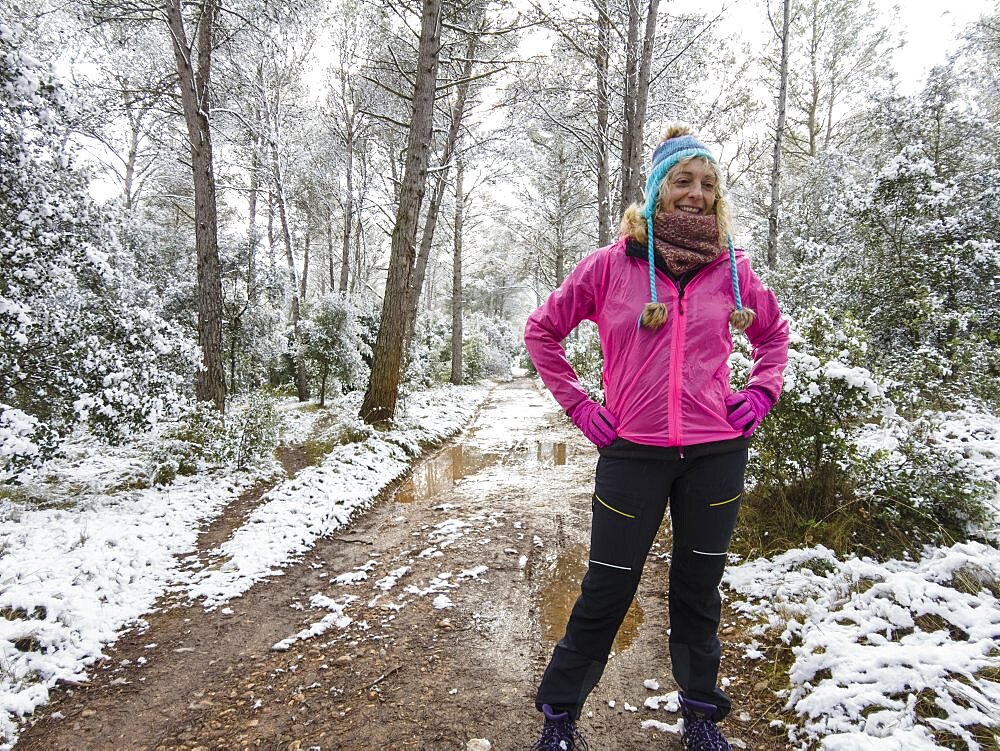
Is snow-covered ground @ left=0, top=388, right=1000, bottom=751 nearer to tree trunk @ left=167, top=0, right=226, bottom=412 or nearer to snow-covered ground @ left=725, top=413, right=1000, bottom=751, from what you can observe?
snow-covered ground @ left=725, top=413, right=1000, bottom=751

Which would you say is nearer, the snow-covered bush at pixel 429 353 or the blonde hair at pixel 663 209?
the blonde hair at pixel 663 209

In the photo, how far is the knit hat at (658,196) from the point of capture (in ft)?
5.42

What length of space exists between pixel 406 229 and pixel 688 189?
574 centimetres

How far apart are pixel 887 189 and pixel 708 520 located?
7357mm

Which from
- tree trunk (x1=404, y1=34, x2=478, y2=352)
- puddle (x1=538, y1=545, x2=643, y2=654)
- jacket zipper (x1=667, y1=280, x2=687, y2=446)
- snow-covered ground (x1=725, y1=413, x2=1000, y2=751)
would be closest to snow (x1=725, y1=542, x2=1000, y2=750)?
snow-covered ground (x1=725, y1=413, x2=1000, y2=751)

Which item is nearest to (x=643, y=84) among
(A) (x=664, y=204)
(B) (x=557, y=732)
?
(A) (x=664, y=204)

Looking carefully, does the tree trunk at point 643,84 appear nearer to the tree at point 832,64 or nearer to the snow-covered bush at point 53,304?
the snow-covered bush at point 53,304

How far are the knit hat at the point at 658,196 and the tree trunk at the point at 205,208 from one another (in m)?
6.41

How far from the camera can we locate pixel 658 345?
5.50 ft

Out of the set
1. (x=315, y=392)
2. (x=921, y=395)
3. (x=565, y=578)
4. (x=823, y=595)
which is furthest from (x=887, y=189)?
(x=315, y=392)

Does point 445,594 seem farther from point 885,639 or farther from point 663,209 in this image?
point 663,209

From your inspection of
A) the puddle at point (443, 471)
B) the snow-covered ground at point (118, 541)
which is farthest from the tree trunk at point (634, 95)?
the snow-covered ground at point (118, 541)

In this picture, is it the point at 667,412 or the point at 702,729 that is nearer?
the point at 667,412

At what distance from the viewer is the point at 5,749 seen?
75.5 inches
